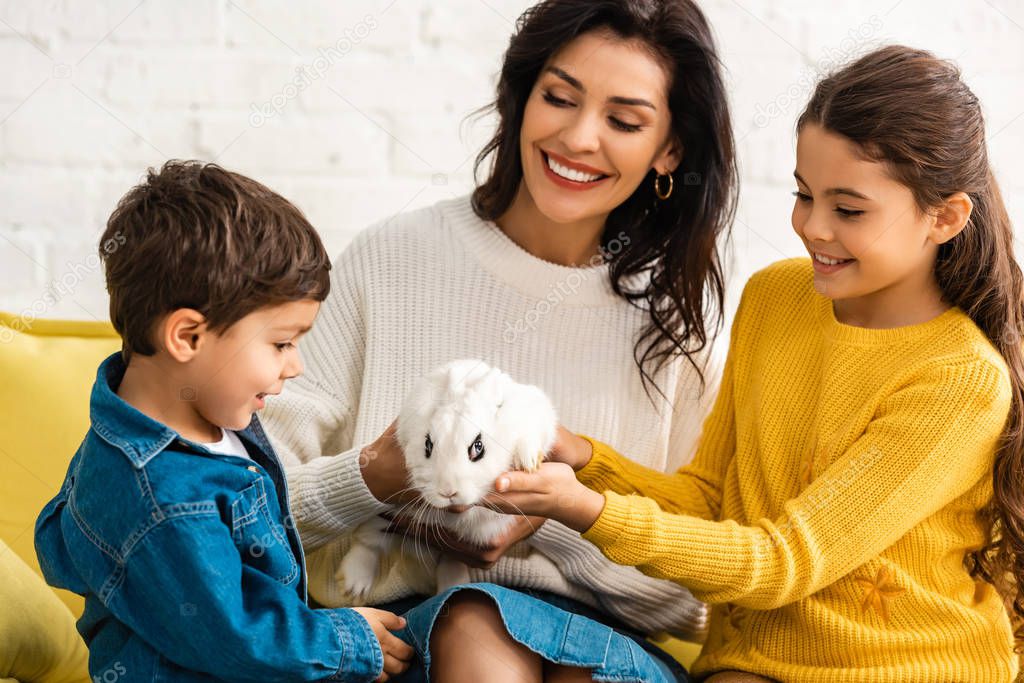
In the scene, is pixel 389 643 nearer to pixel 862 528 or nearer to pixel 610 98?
pixel 862 528

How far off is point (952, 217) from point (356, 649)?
91 cm

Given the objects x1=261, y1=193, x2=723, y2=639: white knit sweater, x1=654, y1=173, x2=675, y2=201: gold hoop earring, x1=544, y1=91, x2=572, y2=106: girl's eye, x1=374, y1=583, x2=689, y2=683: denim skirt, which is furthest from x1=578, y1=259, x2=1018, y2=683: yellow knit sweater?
x1=544, y1=91, x2=572, y2=106: girl's eye

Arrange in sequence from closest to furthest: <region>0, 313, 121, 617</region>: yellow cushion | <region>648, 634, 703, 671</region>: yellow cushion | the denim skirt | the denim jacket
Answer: the denim jacket → the denim skirt → <region>0, 313, 121, 617</region>: yellow cushion → <region>648, 634, 703, 671</region>: yellow cushion

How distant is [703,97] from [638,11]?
0.55 ft

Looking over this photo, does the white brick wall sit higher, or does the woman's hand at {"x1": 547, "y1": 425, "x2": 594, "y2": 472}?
the white brick wall

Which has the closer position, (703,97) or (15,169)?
(703,97)

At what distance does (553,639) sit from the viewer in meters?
1.30

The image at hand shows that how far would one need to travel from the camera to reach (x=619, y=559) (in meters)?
1.35

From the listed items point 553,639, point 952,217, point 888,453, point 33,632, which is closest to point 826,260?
point 952,217

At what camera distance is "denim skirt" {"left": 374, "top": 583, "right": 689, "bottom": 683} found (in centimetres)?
128

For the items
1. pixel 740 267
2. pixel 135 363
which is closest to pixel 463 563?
pixel 135 363

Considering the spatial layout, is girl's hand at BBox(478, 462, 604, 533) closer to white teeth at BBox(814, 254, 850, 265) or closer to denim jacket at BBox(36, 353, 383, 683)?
denim jacket at BBox(36, 353, 383, 683)

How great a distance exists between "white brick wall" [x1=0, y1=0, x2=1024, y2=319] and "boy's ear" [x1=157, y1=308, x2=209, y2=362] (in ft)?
3.73

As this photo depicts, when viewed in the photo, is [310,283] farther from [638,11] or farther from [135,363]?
[638,11]
